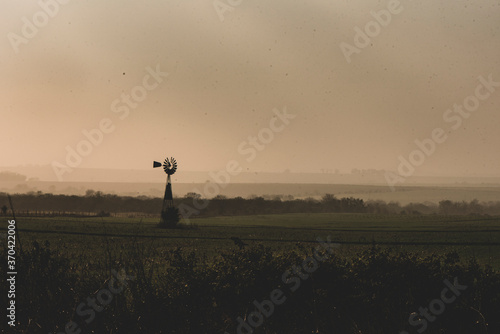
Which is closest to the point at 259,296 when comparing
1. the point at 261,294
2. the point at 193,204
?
the point at 261,294

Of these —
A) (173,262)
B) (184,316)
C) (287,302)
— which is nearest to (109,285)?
(184,316)

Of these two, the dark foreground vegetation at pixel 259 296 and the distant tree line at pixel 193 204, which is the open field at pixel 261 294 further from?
the distant tree line at pixel 193 204

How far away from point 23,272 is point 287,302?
4335 mm

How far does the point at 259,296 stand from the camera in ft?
30.0

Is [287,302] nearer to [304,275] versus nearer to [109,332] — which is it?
[304,275]

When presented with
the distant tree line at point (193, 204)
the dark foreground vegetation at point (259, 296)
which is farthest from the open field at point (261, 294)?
the distant tree line at point (193, 204)

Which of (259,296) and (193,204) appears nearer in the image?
(259,296)

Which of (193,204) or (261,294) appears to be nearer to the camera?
(261,294)

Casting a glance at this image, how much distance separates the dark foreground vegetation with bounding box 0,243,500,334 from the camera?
25.2 ft

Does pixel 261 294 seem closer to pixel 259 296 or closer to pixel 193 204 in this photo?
pixel 259 296

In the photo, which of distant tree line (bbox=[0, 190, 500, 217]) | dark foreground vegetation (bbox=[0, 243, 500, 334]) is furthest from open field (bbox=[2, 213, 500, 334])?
distant tree line (bbox=[0, 190, 500, 217])

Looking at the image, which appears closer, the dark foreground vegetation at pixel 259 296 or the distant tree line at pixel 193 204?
the dark foreground vegetation at pixel 259 296

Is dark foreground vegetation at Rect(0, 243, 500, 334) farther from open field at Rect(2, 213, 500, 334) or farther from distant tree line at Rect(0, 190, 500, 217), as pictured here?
distant tree line at Rect(0, 190, 500, 217)

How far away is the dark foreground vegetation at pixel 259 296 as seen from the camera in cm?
767
